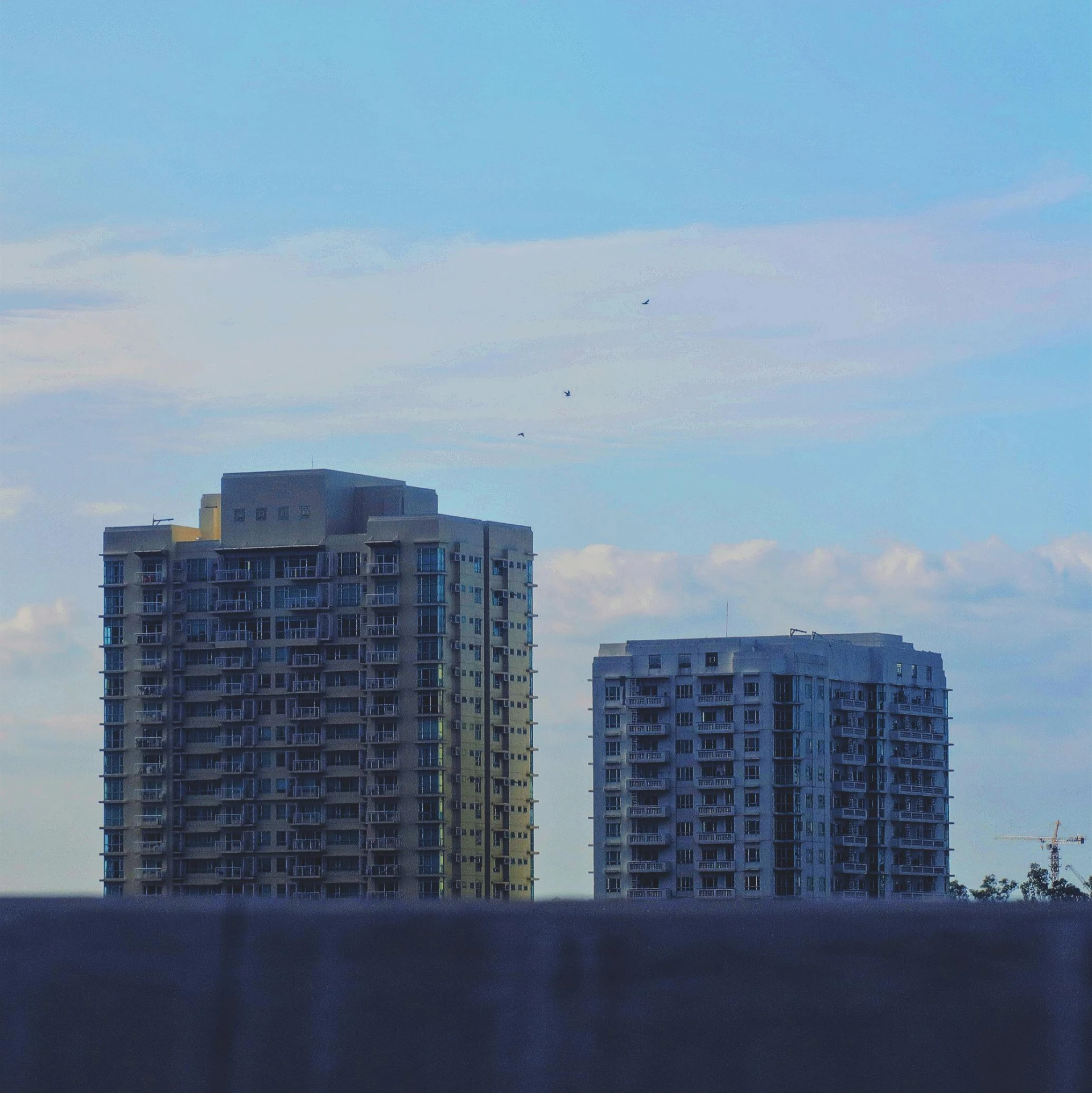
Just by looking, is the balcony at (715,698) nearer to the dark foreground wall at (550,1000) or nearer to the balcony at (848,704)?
the balcony at (848,704)

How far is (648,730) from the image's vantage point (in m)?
→ 101

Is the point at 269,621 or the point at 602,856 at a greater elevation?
the point at 269,621

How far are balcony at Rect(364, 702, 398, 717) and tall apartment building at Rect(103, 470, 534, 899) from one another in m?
0.09

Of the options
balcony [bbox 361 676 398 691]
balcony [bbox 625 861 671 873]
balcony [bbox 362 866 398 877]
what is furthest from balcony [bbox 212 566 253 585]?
balcony [bbox 625 861 671 873]

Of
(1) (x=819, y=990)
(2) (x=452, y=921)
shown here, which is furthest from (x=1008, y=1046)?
(2) (x=452, y=921)

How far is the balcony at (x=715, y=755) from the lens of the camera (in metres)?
100

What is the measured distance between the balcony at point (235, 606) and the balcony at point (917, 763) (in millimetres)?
32557

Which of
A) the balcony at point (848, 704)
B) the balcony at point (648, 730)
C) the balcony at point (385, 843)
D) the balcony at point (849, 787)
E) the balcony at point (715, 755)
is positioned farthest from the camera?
the balcony at point (849, 787)

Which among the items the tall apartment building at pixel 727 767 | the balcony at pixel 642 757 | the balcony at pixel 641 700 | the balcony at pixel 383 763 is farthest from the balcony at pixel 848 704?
the balcony at pixel 383 763

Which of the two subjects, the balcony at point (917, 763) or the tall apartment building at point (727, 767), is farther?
the balcony at point (917, 763)

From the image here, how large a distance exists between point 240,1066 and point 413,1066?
38 cm

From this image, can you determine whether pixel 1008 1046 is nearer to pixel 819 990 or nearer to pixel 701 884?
pixel 819 990

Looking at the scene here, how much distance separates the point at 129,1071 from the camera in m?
4.39

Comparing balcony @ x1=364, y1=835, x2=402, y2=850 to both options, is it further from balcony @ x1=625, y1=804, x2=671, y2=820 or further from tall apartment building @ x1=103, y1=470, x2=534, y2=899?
balcony @ x1=625, y1=804, x2=671, y2=820
